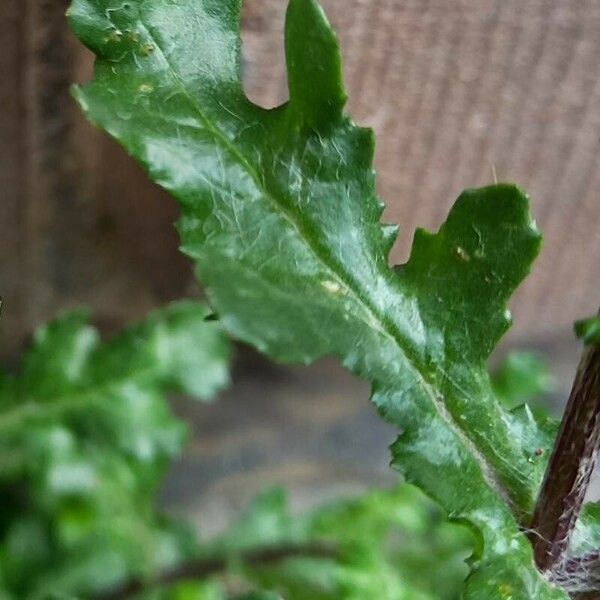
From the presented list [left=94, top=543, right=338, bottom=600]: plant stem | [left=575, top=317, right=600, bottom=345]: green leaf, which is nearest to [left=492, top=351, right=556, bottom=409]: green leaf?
[left=94, top=543, right=338, bottom=600]: plant stem

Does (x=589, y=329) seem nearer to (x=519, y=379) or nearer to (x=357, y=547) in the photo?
(x=357, y=547)

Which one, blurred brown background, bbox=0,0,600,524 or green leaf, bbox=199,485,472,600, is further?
green leaf, bbox=199,485,472,600

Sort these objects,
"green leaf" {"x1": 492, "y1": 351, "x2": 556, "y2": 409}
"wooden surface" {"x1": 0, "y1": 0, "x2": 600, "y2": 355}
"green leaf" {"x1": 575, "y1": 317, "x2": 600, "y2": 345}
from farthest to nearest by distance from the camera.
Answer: "green leaf" {"x1": 492, "y1": 351, "x2": 556, "y2": 409} → "wooden surface" {"x1": 0, "y1": 0, "x2": 600, "y2": 355} → "green leaf" {"x1": 575, "y1": 317, "x2": 600, "y2": 345}

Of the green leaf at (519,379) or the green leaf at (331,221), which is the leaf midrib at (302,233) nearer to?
the green leaf at (331,221)

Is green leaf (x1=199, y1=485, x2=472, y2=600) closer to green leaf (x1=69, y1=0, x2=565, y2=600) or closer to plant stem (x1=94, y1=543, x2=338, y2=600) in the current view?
plant stem (x1=94, y1=543, x2=338, y2=600)

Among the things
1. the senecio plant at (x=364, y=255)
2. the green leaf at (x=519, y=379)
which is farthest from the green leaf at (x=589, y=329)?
the green leaf at (x=519, y=379)

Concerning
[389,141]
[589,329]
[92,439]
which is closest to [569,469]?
[589,329]

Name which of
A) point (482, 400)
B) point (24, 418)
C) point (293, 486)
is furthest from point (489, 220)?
point (293, 486)

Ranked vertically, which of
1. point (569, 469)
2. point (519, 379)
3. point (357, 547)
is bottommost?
point (569, 469)
